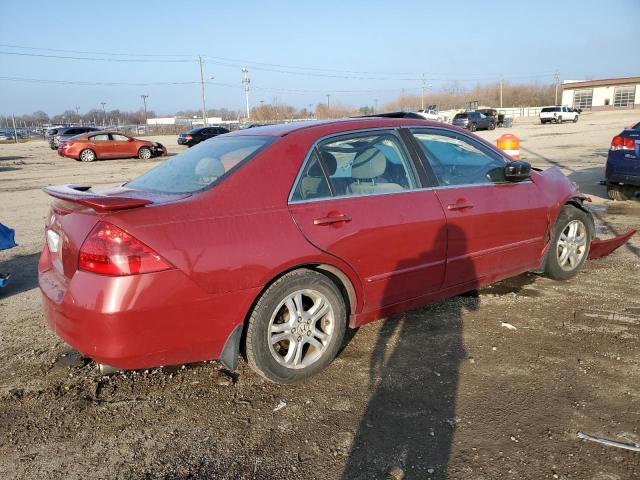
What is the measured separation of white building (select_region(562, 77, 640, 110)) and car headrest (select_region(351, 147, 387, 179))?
3463 inches

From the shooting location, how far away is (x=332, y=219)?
3221 millimetres

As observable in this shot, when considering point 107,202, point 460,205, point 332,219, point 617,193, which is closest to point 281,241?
point 332,219

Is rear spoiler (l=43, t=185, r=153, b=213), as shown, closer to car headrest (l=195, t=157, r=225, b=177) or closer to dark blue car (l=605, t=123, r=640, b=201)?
car headrest (l=195, t=157, r=225, b=177)

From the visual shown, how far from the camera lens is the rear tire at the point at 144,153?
1006 inches

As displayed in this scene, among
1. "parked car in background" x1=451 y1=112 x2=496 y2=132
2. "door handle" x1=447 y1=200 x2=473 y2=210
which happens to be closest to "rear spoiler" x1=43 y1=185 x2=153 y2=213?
"door handle" x1=447 y1=200 x2=473 y2=210

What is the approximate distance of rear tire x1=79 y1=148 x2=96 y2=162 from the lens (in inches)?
966

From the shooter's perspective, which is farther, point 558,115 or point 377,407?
point 558,115

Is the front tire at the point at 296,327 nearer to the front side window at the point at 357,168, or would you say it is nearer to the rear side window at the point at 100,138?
the front side window at the point at 357,168

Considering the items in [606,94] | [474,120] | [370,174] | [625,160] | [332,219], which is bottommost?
[625,160]

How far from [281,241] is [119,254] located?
34.3 inches

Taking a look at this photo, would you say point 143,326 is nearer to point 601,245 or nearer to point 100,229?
point 100,229

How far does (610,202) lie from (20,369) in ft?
29.9

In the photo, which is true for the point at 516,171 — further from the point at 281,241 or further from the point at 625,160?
the point at 625,160

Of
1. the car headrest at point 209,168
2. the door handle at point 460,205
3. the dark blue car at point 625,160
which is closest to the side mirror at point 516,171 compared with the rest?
the door handle at point 460,205
